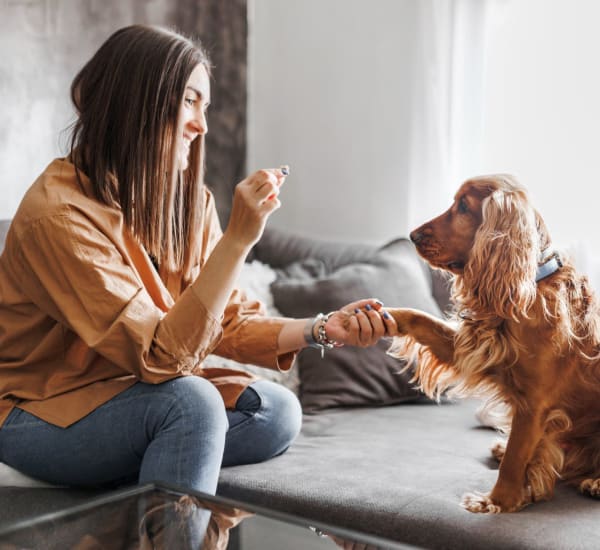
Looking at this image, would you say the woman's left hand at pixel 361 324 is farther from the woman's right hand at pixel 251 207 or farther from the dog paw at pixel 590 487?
the dog paw at pixel 590 487

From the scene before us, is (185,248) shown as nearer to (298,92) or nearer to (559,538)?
(559,538)

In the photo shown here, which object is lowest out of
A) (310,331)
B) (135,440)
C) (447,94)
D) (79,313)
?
(135,440)

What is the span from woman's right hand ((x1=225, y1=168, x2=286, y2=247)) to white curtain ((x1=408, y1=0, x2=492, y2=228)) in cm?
137

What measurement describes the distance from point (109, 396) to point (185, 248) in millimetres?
379

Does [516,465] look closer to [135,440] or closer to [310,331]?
[310,331]

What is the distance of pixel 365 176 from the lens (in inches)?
118

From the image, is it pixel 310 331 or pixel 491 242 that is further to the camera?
pixel 310 331

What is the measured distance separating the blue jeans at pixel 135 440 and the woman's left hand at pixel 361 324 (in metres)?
0.29

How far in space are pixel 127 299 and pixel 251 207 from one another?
0.28 m

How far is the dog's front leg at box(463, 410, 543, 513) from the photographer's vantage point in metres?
1.39

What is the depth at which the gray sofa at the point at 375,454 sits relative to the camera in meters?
1.39

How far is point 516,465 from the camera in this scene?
1.39 meters

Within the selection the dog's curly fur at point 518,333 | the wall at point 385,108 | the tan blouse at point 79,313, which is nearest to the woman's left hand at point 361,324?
the dog's curly fur at point 518,333

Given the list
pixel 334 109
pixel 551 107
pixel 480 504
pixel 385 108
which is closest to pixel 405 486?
pixel 480 504
